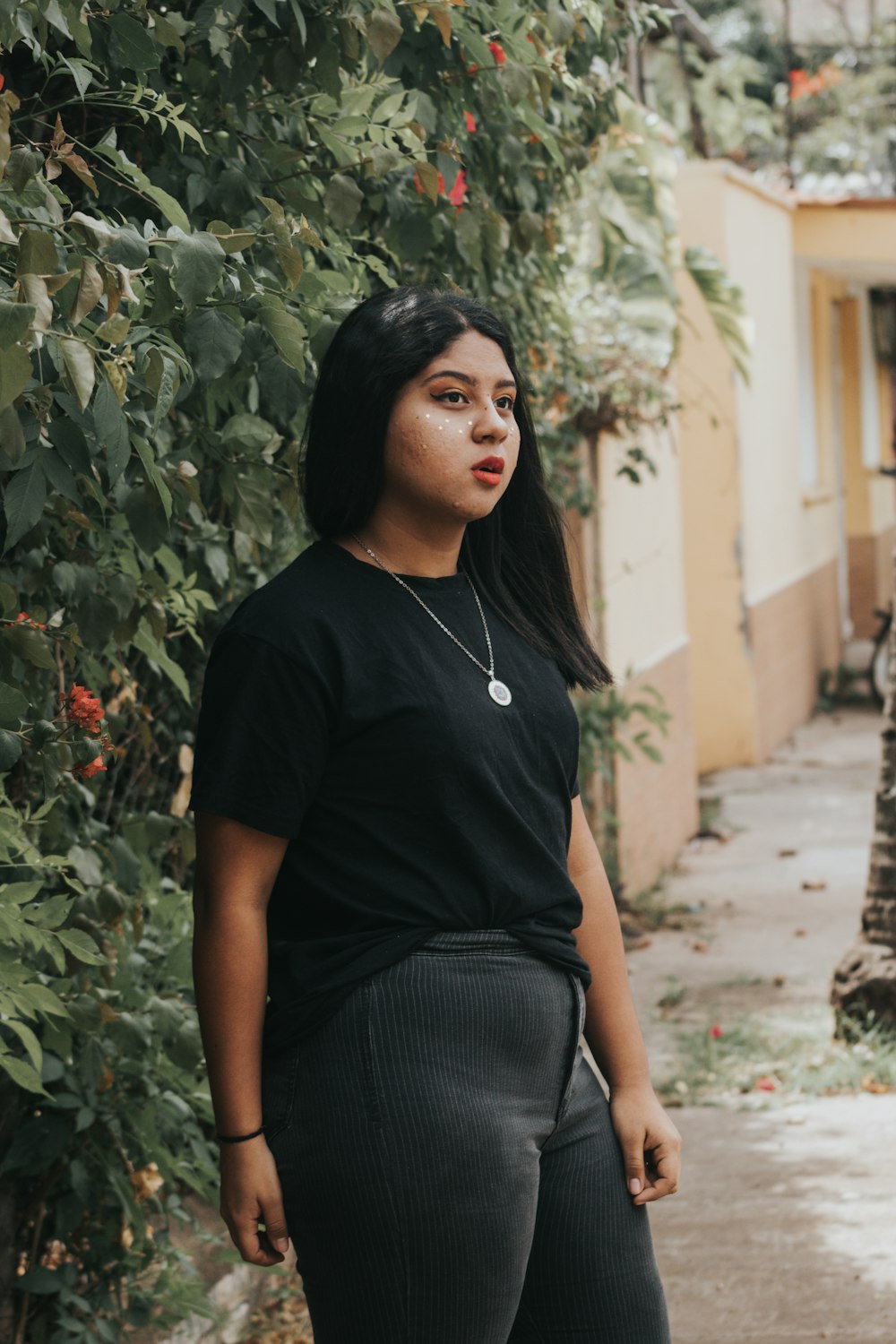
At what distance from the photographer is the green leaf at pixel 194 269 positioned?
1.89m

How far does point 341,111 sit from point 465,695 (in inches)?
45.9

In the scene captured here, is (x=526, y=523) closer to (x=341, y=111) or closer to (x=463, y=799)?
(x=463, y=799)

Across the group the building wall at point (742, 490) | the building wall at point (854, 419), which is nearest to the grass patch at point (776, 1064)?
the building wall at point (742, 490)

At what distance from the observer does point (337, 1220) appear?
1836 millimetres

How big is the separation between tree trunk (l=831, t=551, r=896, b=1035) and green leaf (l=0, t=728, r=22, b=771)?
12.0 ft

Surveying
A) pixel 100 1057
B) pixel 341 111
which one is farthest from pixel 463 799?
pixel 341 111

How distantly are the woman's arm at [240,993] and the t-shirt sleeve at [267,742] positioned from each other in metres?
0.03

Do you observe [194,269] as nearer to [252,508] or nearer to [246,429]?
[246,429]

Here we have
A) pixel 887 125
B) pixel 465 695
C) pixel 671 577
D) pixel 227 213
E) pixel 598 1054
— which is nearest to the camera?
pixel 465 695

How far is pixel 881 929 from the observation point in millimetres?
5383

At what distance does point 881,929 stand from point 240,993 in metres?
3.87

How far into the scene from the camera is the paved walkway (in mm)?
3666

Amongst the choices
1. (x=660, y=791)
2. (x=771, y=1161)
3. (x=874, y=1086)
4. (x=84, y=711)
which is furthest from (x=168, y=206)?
(x=660, y=791)

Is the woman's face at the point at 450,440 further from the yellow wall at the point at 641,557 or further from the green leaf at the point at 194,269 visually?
the yellow wall at the point at 641,557
